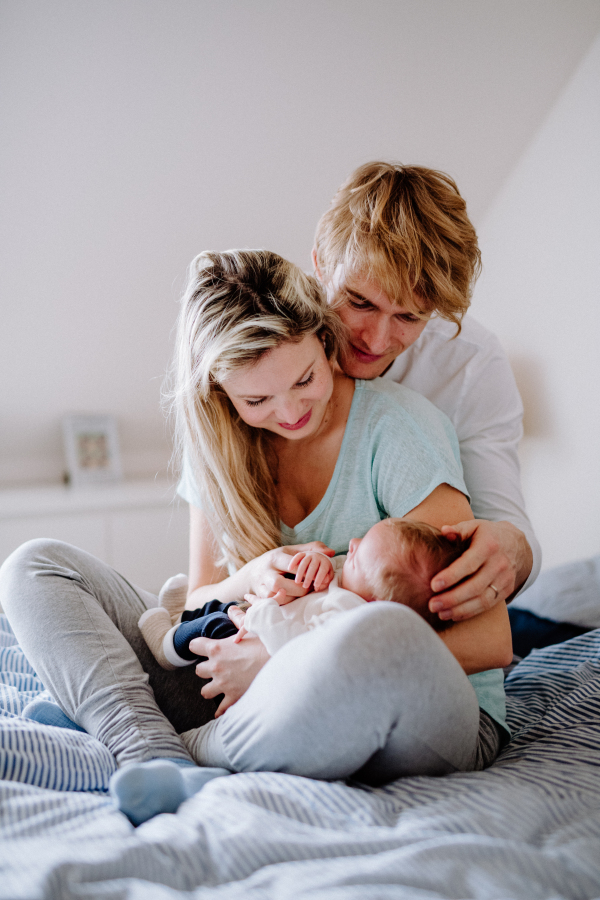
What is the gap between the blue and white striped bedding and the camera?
2.39 ft

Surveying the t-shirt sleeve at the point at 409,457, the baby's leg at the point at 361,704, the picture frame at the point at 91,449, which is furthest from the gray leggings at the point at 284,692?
the picture frame at the point at 91,449

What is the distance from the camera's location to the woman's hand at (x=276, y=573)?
1.21 metres

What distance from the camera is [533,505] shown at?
2885 millimetres

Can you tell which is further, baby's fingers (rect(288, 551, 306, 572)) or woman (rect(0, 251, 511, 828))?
baby's fingers (rect(288, 551, 306, 572))

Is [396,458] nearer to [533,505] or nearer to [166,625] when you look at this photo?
[166,625]

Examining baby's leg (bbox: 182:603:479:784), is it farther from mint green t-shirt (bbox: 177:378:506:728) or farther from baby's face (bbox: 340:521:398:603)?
mint green t-shirt (bbox: 177:378:506:728)

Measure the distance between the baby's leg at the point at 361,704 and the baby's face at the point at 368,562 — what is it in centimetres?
21

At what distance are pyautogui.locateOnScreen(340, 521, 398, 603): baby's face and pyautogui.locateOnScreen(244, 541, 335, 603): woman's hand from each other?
0.09 metres

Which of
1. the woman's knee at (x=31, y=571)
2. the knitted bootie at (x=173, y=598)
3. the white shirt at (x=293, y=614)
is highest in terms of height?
the white shirt at (x=293, y=614)

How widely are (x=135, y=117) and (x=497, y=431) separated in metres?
1.57

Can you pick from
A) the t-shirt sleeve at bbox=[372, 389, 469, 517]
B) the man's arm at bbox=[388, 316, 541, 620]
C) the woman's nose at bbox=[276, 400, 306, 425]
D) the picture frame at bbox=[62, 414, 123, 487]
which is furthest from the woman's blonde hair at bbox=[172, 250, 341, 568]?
the picture frame at bbox=[62, 414, 123, 487]

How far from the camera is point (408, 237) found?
133 cm

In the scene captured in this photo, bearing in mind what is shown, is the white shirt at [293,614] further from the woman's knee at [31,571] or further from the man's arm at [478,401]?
the man's arm at [478,401]

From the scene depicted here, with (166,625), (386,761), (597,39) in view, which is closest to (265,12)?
(597,39)
